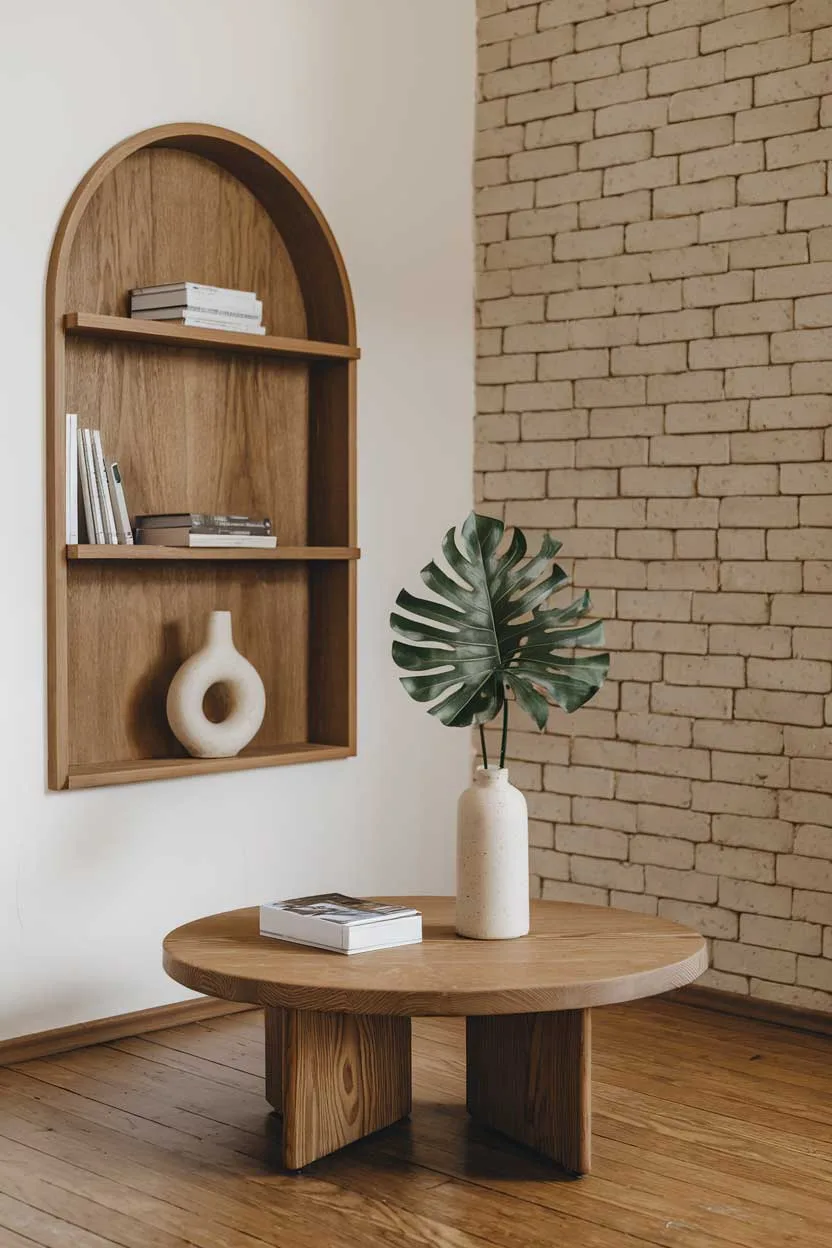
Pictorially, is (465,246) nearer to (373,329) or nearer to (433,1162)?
(373,329)

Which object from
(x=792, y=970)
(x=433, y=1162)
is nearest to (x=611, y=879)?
(x=792, y=970)

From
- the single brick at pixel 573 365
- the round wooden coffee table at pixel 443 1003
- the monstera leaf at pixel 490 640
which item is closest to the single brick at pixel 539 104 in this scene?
the single brick at pixel 573 365

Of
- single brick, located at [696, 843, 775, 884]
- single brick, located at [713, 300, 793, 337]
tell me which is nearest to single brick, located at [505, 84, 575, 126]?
single brick, located at [713, 300, 793, 337]

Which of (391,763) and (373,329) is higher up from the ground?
(373,329)

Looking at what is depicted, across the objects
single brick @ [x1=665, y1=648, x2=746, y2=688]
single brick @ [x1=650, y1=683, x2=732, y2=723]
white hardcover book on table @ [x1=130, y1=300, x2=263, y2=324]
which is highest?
white hardcover book on table @ [x1=130, y1=300, x2=263, y2=324]

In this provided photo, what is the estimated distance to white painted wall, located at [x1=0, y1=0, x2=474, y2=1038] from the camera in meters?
3.18

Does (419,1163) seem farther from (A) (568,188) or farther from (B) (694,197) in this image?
(A) (568,188)

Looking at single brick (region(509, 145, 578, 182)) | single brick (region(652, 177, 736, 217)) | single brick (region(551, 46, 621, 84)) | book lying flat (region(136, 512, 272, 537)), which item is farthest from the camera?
single brick (region(509, 145, 578, 182))

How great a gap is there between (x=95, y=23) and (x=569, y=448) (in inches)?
60.3

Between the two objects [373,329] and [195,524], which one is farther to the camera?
[373,329]

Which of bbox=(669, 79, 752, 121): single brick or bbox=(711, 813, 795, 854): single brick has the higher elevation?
bbox=(669, 79, 752, 121): single brick

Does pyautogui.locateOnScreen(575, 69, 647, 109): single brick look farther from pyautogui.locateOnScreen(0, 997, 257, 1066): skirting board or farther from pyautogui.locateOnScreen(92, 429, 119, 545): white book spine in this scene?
pyautogui.locateOnScreen(0, 997, 257, 1066): skirting board

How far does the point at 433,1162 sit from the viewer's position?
8.60 feet

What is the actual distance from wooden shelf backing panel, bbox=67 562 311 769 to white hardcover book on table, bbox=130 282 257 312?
61cm
